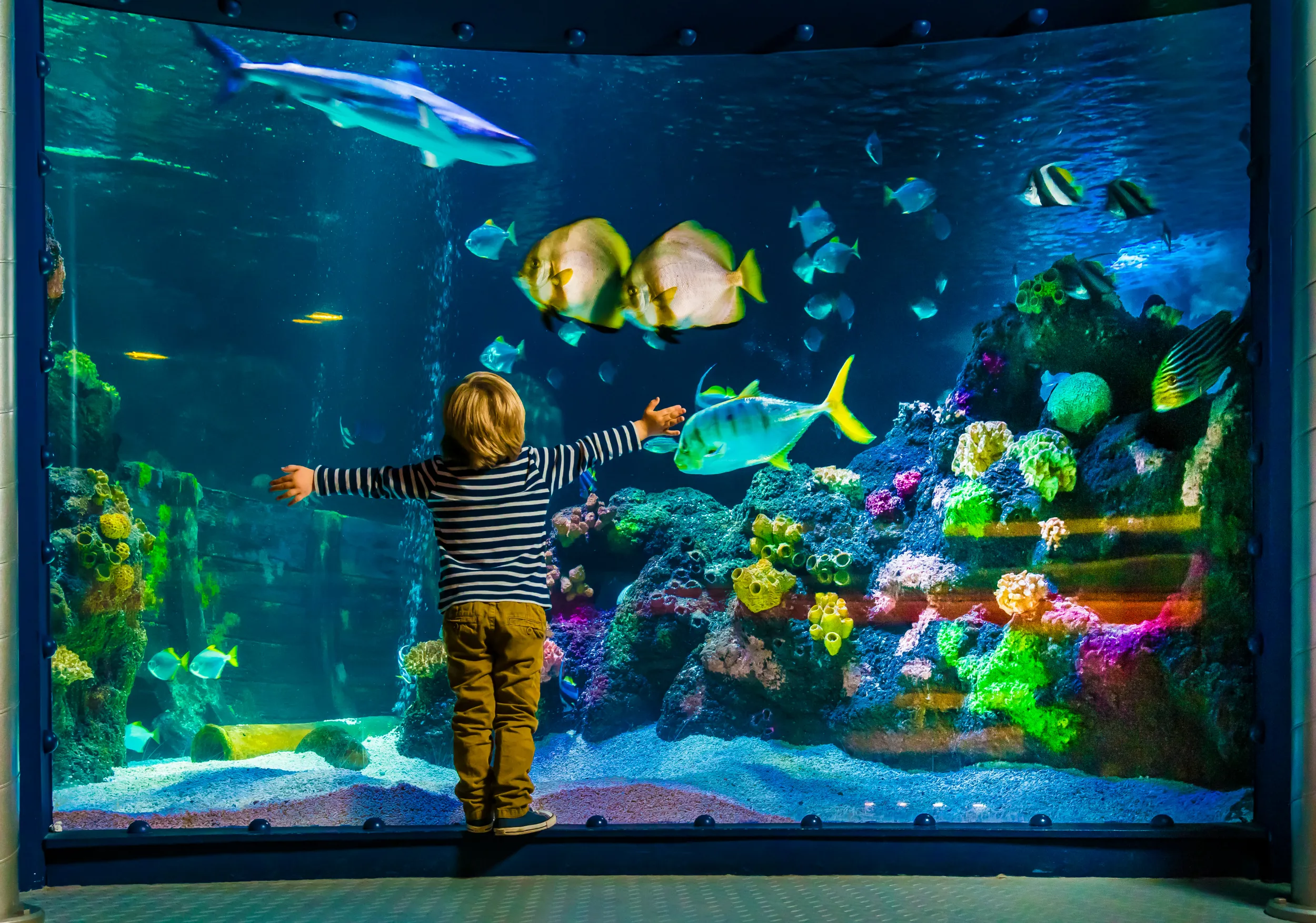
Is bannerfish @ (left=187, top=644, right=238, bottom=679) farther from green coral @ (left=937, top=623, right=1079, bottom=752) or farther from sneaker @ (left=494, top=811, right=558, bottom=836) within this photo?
green coral @ (left=937, top=623, right=1079, bottom=752)

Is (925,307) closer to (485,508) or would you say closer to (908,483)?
(908,483)

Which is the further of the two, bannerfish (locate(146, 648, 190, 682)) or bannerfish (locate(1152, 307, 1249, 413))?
bannerfish (locate(146, 648, 190, 682))

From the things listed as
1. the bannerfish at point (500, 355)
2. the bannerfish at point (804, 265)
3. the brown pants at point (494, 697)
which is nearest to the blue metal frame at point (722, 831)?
the brown pants at point (494, 697)

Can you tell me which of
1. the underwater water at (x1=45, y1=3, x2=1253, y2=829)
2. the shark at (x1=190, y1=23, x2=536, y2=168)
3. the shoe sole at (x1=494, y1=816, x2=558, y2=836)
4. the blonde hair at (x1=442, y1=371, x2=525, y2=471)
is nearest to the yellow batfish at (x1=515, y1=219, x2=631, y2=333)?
the underwater water at (x1=45, y1=3, x2=1253, y2=829)

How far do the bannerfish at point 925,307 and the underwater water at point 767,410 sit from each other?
0.02 metres

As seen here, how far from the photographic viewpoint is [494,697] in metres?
2.77

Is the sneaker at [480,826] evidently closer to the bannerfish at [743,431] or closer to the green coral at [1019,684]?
the bannerfish at [743,431]

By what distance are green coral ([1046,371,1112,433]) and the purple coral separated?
80cm

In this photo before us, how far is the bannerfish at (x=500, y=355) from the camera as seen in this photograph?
4.50 m

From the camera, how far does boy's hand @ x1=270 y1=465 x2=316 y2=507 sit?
8.73 ft

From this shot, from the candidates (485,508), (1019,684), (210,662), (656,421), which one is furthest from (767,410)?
(210,662)

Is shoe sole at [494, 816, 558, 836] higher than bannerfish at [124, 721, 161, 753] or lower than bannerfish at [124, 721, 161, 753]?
higher

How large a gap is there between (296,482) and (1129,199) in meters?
3.59

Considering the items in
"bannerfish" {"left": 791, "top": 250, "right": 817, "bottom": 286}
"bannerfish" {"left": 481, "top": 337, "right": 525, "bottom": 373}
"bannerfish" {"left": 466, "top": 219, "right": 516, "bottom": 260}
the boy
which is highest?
"bannerfish" {"left": 466, "top": 219, "right": 516, "bottom": 260}
